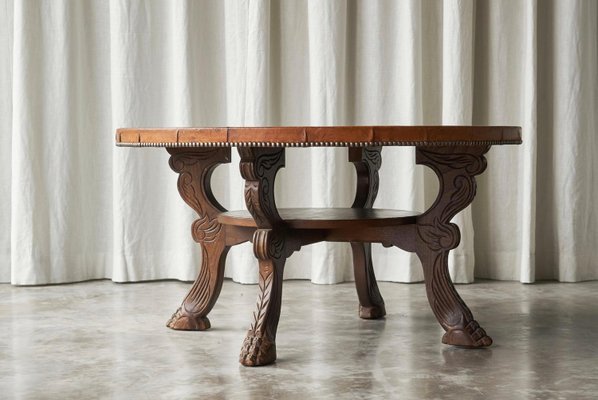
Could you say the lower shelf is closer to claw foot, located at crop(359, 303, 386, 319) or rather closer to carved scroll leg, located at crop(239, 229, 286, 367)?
carved scroll leg, located at crop(239, 229, 286, 367)

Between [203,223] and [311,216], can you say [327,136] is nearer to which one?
[311,216]

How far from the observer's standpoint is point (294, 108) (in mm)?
3988

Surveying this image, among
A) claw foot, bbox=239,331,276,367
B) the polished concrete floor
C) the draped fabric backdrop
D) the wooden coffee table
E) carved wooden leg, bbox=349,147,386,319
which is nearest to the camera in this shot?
the polished concrete floor

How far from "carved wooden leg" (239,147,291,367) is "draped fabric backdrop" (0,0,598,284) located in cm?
131

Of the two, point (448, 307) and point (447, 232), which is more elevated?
point (447, 232)

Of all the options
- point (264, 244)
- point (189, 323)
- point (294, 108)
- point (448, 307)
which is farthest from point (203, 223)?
point (294, 108)

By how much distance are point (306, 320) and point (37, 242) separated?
1.44 m

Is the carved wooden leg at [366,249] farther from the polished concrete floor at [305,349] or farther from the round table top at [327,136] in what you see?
the round table top at [327,136]

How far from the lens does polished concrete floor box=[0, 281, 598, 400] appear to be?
2246 millimetres

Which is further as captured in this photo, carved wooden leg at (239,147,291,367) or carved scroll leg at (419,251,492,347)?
carved scroll leg at (419,251,492,347)

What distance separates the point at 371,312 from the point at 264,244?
2.51 ft

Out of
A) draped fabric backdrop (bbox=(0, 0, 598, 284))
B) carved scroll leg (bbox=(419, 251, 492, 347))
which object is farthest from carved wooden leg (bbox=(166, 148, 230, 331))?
draped fabric backdrop (bbox=(0, 0, 598, 284))

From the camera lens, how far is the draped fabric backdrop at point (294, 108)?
385 cm

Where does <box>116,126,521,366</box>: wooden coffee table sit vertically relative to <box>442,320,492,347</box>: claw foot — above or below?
above
